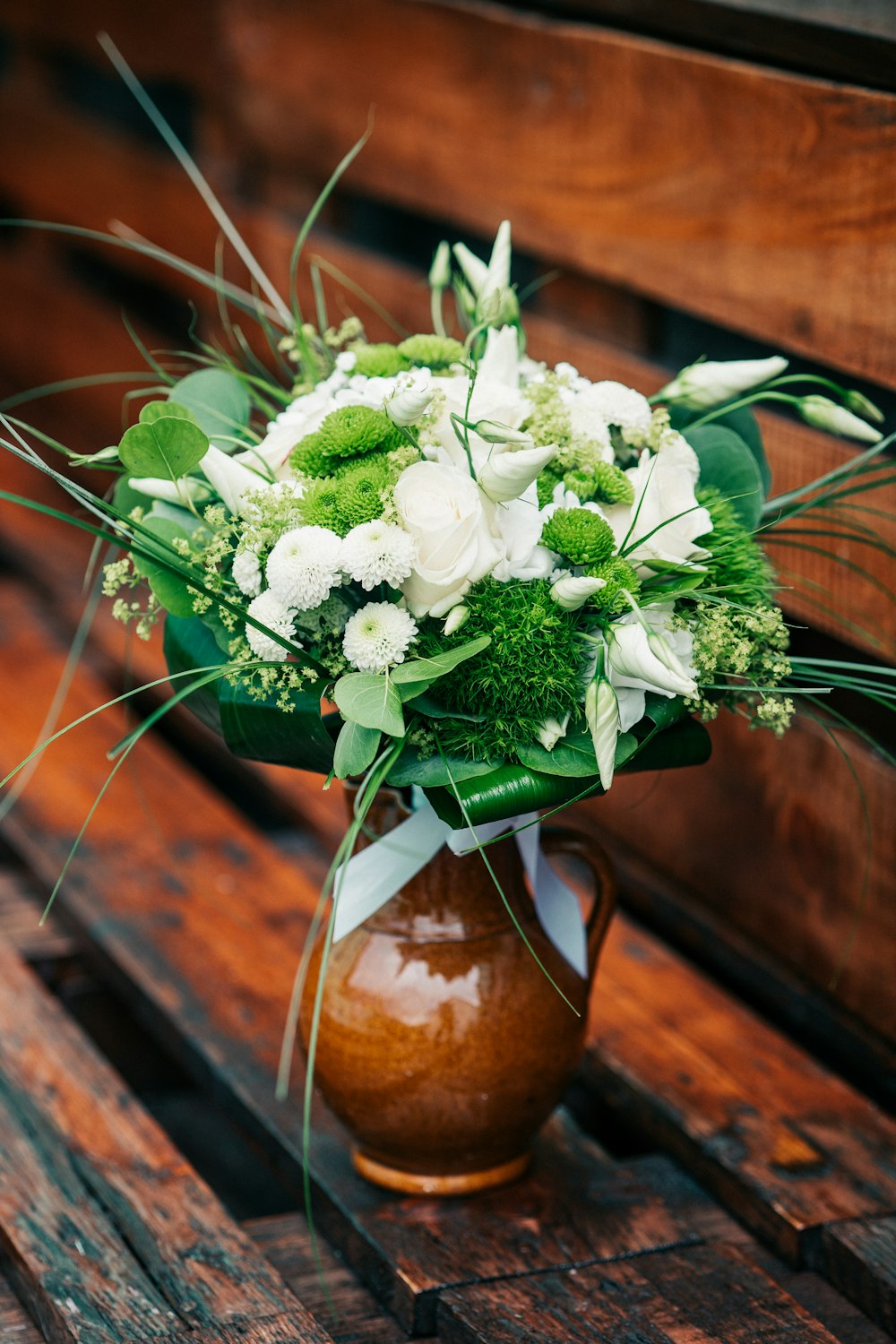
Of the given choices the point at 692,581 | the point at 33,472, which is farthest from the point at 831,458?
the point at 33,472

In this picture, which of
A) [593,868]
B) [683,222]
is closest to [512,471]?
[593,868]

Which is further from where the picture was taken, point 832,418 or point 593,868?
point 593,868

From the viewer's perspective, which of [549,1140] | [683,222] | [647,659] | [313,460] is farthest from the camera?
[683,222]

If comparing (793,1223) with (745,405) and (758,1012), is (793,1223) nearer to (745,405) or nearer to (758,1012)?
(758,1012)

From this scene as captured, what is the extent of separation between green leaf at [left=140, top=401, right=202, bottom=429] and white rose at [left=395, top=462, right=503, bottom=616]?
0.52 ft

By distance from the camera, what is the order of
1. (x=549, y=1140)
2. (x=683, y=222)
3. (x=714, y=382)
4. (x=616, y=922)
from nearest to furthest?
(x=714, y=382)
(x=549, y=1140)
(x=683, y=222)
(x=616, y=922)

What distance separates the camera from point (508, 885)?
3.73 feet

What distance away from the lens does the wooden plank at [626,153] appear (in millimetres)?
1363

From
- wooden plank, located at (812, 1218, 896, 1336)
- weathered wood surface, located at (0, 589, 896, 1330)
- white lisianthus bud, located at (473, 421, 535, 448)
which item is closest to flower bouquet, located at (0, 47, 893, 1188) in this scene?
white lisianthus bud, located at (473, 421, 535, 448)

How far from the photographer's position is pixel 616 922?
5.53 feet

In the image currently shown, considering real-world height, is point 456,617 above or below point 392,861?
above

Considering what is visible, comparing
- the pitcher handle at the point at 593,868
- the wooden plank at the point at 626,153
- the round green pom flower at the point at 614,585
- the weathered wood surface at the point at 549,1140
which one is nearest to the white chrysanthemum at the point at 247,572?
the round green pom flower at the point at 614,585

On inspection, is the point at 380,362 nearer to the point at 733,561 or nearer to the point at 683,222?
the point at 733,561

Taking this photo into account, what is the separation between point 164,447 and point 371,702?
0.22 metres
